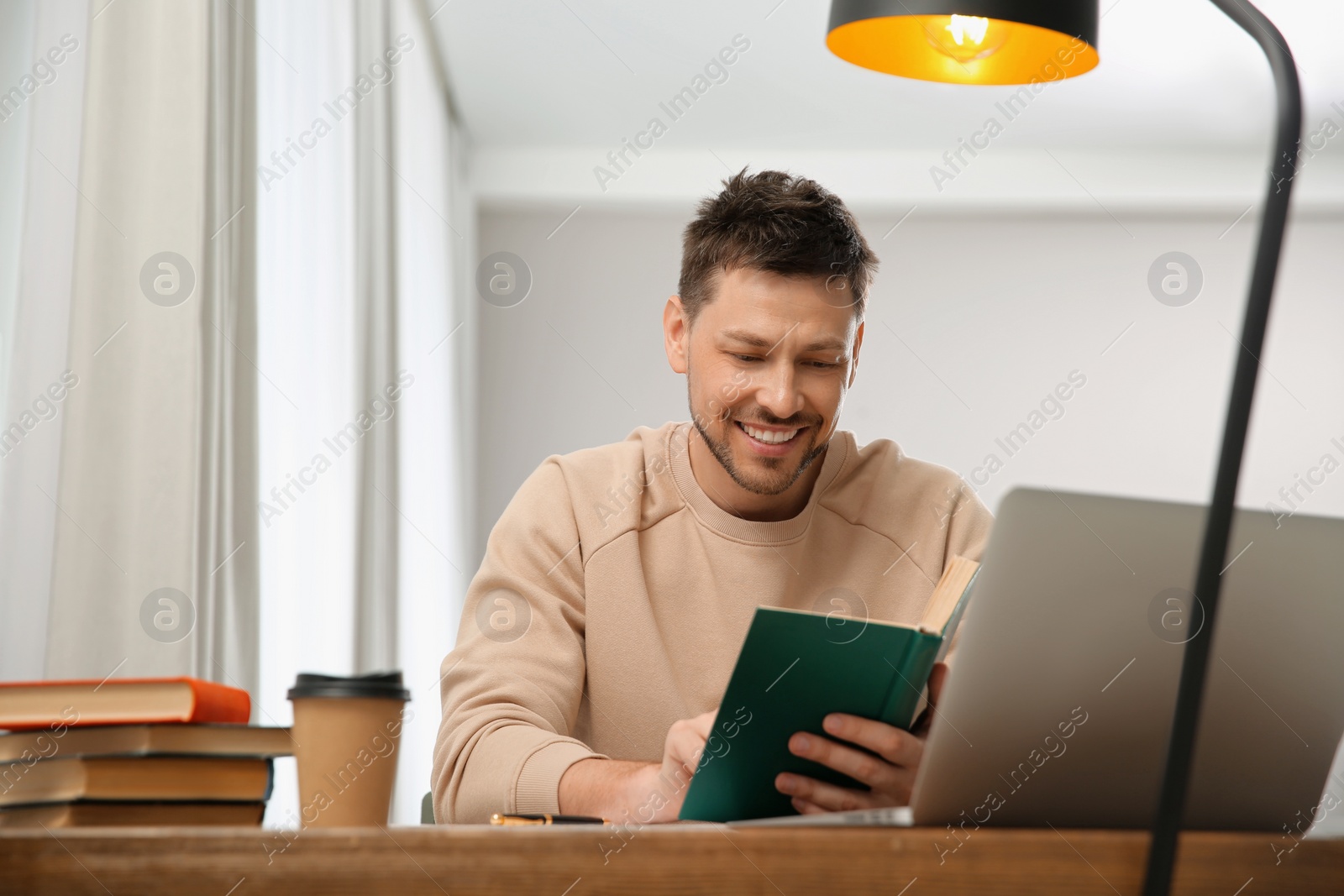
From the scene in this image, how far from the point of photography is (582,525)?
149 cm

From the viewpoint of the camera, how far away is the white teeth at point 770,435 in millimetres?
1469

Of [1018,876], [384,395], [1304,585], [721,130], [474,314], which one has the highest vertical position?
[721,130]

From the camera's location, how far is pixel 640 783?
1003 mm

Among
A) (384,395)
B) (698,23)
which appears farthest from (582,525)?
(698,23)

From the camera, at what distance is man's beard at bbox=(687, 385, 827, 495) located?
1.48 meters

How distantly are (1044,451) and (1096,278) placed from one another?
33.1 inches

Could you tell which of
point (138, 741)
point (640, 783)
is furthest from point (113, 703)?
point (640, 783)

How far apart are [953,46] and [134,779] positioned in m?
1.29

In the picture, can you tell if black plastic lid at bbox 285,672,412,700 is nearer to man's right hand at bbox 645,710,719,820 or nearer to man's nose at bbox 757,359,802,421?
man's right hand at bbox 645,710,719,820

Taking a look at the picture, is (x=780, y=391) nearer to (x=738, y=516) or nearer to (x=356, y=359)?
(x=738, y=516)

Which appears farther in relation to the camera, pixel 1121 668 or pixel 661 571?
pixel 661 571

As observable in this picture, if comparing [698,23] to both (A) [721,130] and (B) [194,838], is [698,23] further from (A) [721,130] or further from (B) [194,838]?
(B) [194,838]

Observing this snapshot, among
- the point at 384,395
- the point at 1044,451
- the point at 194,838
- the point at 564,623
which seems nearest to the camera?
the point at 194,838

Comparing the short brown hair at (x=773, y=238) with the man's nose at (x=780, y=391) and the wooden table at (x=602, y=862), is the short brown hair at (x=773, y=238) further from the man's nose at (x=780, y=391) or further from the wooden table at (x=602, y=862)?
the wooden table at (x=602, y=862)
